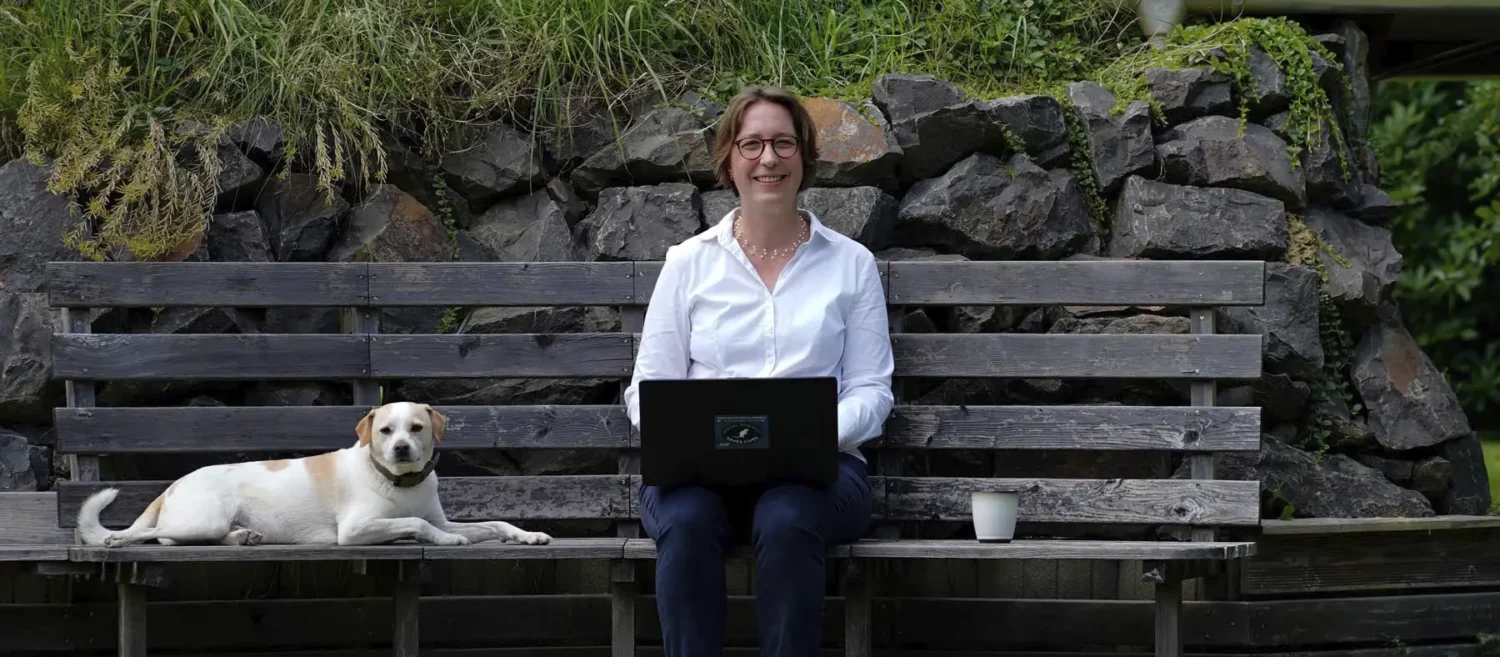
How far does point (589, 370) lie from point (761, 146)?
855mm

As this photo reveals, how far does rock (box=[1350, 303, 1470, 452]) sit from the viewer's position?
16.2ft

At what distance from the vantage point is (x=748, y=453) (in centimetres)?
367

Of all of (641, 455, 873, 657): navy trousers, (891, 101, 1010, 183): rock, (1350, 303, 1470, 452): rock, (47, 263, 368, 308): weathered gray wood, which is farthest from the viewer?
(1350, 303, 1470, 452): rock

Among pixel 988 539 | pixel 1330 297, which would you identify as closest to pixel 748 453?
pixel 988 539

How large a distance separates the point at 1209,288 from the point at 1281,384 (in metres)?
0.60

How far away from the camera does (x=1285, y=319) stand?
15.7 ft

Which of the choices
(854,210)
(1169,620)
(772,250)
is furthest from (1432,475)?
(772,250)

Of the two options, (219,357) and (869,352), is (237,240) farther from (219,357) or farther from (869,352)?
(869,352)

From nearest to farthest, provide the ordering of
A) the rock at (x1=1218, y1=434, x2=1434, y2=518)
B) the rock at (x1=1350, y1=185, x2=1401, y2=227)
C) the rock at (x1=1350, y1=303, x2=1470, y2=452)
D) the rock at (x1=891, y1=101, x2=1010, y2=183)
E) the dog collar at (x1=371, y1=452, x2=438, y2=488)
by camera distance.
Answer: the dog collar at (x1=371, y1=452, x2=438, y2=488) < the rock at (x1=1218, y1=434, x2=1434, y2=518) < the rock at (x1=891, y1=101, x2=1010, y2=183) < the rock at (x1=1350, y1=303, x2=1470, y2=452) < the rock at (x1=1350, y1=185, x2=1401, y2=227)

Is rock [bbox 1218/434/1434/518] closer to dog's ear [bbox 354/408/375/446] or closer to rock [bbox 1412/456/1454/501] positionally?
rock [bbox 1412/456/1454/501]

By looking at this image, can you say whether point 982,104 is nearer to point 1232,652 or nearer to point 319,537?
point 1232,652

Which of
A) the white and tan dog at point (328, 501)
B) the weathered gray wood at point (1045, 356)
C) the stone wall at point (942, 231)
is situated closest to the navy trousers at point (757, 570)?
the white and tan dog at point (328, 501)

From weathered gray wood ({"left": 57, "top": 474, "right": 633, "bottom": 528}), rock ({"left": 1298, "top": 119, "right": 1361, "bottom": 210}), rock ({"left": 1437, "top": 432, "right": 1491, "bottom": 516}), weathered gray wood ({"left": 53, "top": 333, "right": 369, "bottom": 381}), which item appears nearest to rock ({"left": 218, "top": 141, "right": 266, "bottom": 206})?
weathered gray wood ({"left": 53, "top": 333, "right": 369, "bottom": 381})

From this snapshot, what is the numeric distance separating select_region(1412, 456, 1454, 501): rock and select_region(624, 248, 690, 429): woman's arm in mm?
2412
